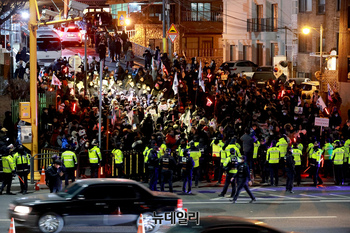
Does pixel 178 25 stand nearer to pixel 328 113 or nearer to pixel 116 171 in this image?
pixel 328 113

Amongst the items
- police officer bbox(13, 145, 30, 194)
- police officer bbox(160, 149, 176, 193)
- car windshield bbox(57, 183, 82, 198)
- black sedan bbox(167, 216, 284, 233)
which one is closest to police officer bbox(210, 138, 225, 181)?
police officer bbox(160, 149, 176, 193)

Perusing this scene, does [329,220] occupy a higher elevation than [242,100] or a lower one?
lower

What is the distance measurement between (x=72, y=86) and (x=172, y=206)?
18279 mm

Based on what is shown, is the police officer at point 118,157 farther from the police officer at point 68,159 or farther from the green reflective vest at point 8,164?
the green reflective vest at point 8,164

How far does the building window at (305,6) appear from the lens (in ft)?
145

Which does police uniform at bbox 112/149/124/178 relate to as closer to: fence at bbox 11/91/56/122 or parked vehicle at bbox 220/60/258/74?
fence at bbox 11/91/56/122

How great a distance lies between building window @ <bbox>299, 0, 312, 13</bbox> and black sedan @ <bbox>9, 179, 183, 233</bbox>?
3254 cm

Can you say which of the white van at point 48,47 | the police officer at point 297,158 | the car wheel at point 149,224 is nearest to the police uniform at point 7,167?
the car wheel at point 149,224

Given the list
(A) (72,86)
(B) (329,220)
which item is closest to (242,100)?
(A) (72,86)

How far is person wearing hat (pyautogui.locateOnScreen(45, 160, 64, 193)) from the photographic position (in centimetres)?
1827

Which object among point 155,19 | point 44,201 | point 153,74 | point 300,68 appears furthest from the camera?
point 155,19

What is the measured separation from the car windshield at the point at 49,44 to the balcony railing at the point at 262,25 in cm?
2004

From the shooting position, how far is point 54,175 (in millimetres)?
18328

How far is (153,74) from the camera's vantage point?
114ft
